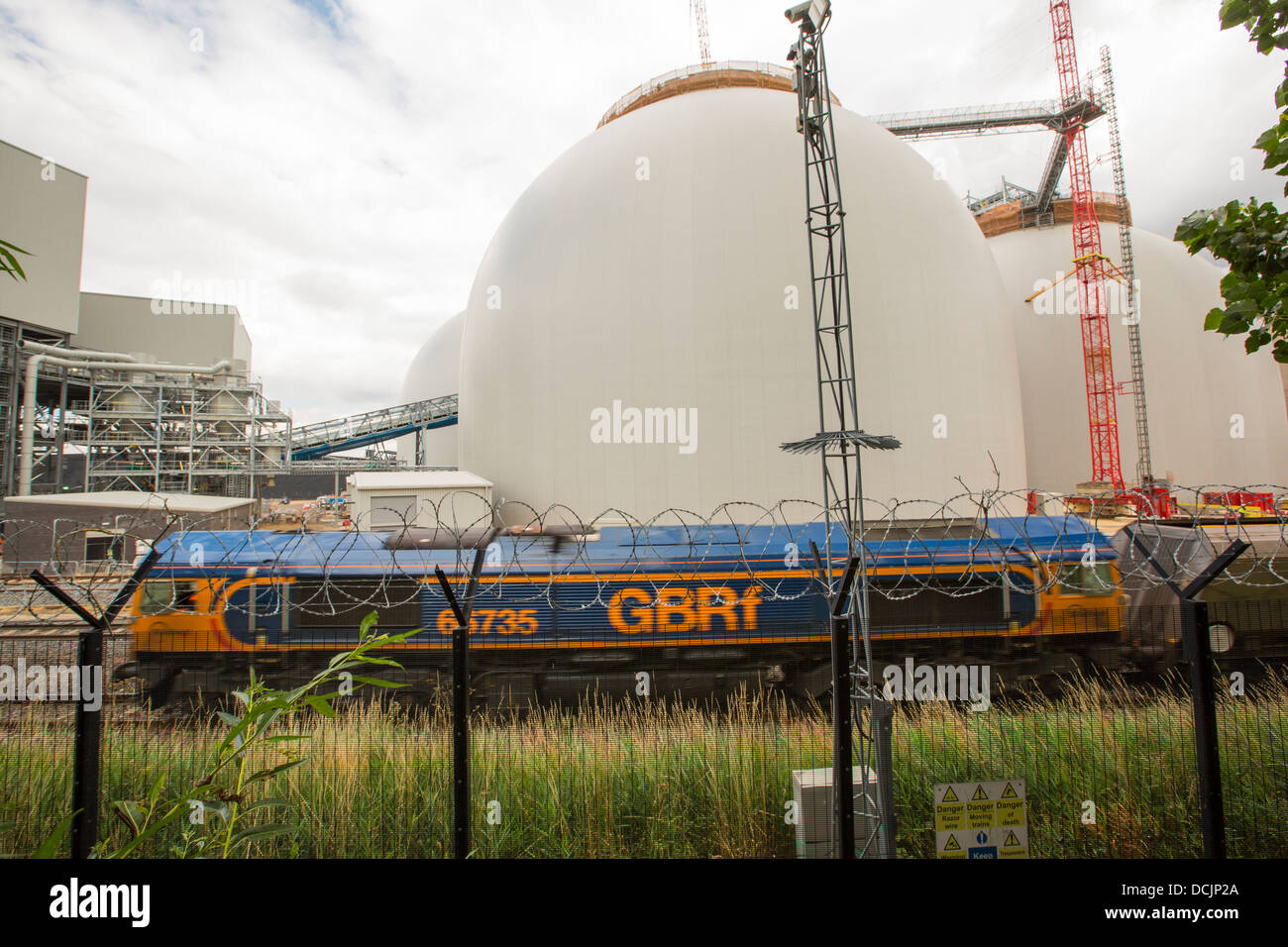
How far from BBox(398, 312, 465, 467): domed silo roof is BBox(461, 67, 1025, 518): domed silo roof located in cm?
1914

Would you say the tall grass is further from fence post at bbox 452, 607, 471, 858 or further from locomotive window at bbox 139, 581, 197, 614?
locomotive window at bbox 139, 581, 197, 614

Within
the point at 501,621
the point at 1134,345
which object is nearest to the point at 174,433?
the point at 501,621

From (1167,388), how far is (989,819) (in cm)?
3273

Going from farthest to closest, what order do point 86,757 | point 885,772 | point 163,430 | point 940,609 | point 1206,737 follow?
point 163,430, point 940,609, point 885,772, point 1206,737, point 86,757

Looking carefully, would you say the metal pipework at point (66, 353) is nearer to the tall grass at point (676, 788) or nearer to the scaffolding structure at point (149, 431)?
the scaffolding structure at point (149, 431)

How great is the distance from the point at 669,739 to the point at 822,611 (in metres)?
3.99

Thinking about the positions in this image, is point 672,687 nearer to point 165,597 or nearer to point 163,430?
point 165,597

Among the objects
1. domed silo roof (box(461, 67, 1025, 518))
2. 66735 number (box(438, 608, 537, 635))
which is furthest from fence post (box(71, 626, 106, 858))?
domed silo roof (box(461, 67, 1025, 518))

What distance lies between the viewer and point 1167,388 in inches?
1091

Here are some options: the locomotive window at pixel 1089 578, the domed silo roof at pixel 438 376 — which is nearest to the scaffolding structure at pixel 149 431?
the domed silo roof at pixel 438 376

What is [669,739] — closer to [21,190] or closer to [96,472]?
[96,472]
